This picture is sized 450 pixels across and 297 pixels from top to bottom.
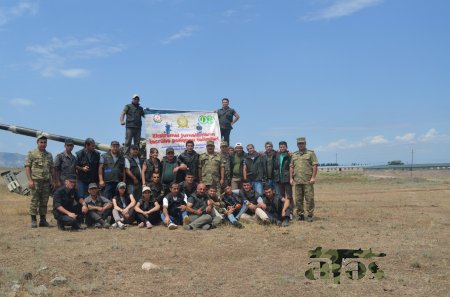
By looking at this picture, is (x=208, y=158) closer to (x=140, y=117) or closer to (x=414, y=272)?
(x=140, y=117)

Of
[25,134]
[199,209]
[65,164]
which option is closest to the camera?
[199,209]

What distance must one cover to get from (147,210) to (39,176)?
2.56 m

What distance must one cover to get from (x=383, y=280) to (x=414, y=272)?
746 mm

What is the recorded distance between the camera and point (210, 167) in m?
11.3

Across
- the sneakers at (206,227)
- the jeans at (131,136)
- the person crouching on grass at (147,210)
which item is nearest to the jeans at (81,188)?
the person crouching on grass at (147,210)

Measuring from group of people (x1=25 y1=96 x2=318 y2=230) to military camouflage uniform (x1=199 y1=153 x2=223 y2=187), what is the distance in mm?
24

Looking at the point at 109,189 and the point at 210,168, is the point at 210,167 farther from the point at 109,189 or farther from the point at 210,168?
the point at 109,189

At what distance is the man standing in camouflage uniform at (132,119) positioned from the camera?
1218 cm

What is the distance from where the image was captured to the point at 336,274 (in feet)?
20.7

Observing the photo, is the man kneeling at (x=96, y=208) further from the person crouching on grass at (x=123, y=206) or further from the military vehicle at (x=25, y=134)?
the military vehicle at (x=25, y=134)

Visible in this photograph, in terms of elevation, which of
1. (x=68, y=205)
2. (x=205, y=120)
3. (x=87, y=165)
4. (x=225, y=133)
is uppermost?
(x=205, y=120)

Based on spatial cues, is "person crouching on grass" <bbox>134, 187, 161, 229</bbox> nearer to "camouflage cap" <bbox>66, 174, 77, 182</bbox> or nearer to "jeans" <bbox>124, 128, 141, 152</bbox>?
"camouflage cap" <bbox>66, 174, 77, 182</bbox>

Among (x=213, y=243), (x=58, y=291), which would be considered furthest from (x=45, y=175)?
(x=58, y=291)

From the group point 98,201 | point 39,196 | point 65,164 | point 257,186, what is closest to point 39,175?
point 39,196
